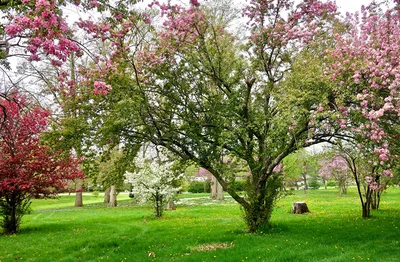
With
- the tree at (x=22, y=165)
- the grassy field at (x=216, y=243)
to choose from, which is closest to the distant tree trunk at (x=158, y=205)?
the grassy field at (x=216, y=243)

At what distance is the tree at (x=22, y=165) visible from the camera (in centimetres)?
1236

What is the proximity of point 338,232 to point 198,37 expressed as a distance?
25.0ft

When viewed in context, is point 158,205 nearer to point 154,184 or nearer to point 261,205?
point 154,184

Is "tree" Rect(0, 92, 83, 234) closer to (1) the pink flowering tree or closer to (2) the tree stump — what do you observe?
(1) the pink flowering tree

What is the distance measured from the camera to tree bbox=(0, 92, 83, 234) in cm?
1236

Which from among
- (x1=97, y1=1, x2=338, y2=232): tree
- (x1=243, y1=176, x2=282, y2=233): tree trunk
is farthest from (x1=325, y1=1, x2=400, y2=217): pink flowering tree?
(x1=243, y1=176, x2=282, y2=233): tree trunk

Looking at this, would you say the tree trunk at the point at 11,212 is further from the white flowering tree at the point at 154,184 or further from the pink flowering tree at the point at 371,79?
the pink flowering tree at the point at 371,79

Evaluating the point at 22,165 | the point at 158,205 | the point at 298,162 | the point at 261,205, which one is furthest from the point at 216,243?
the point at 298,162

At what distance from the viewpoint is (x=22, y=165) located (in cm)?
1270

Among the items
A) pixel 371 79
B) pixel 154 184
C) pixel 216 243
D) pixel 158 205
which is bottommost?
pixel 216 243

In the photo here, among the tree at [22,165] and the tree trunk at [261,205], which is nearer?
the tree trunk at [261,205]

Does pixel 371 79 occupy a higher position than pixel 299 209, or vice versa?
pixel 371 79

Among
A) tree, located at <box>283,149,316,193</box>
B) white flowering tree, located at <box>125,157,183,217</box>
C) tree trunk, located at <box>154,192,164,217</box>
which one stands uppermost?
tree, located at <box>283,149,316,193</box>

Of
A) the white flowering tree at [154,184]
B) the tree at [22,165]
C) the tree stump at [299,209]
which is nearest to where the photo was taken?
the tree at [22,165]
